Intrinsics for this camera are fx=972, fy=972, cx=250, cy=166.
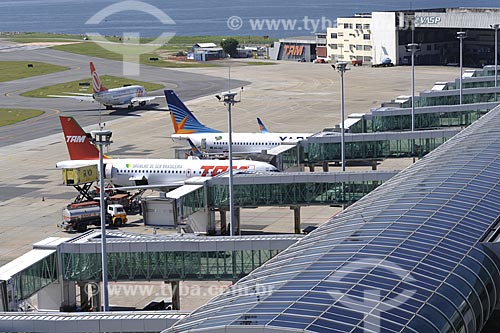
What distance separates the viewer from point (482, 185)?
4928 centimetres

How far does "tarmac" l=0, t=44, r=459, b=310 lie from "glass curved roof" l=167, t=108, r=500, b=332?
1704 centimetres

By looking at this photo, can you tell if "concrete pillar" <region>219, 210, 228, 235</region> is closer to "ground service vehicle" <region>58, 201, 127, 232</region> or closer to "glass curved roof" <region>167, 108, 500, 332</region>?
"ground service vehicle" <region>58, 201, 127, 232</region>

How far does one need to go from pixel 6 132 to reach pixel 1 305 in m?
88.3

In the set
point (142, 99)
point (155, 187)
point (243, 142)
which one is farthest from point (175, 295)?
point (142, 99)

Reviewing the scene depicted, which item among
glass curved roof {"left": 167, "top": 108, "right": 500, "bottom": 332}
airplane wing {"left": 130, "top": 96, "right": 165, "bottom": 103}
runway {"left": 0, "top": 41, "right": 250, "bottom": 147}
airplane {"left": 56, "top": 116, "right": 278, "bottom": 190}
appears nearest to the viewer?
glass curved roof {"left": 167, "top": 108, "right": 500, "bottom": 332}

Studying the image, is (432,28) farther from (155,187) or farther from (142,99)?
(155,187)

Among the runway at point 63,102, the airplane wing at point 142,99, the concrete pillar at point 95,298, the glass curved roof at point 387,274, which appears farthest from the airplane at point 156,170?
the airplane wing at point 142,99

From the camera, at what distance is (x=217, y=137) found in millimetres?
101500

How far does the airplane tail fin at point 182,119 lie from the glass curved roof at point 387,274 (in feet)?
186

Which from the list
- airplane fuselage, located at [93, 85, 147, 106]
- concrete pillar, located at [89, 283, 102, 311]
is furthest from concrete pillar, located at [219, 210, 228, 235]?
airplane fuselage, located at [93, 85, 147, 106]

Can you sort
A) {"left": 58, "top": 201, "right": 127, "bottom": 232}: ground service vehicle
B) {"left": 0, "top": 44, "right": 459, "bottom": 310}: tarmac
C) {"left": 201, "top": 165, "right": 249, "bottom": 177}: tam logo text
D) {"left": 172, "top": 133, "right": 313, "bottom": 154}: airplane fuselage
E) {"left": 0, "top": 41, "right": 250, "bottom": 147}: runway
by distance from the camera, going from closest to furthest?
1. {"left": 58, "top": 201, "right": 127, "bottom": 232}: ground service vehicle
2. {"left": 0, "top": 44, "right": 459, "bottom": 310}: tarmac
3. {"left": 201, "top": 165, "right": 249, "bottom": 177}: tam logo text
4. {"left": 172, "top": 133, "right": 313, "bottom": 154}: airplane fuselage
5. {"left": 0, "top": 41, "right": 250, "bottom": 147}: runway

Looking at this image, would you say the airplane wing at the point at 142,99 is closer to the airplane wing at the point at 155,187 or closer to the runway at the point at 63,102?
the runway at the point at 63,102

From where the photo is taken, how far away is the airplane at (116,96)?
14662 centimetres

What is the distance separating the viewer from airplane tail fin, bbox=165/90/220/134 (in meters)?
106
